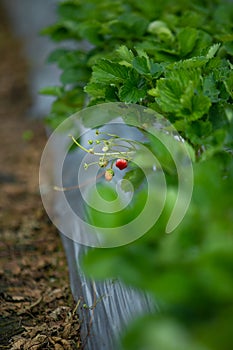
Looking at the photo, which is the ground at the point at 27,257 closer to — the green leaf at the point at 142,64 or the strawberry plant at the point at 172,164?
the strawberry plant at the point at 172,164

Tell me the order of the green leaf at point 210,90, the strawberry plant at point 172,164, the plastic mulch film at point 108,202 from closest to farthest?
the strawberry plant at point 172,164
the plastic mulch film at point 108,202
the green leaf at point 210,90

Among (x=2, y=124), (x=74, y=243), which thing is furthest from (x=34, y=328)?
(x=2, y=124)

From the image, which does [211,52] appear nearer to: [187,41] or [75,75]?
[187,41]

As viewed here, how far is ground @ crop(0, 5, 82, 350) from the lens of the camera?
4.10ft

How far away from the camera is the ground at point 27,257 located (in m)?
1.25

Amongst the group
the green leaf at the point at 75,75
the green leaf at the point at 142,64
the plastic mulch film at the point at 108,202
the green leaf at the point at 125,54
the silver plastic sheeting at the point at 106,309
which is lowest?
the silver plastic sheeting at the point at 106,309

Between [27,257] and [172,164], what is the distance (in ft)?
2.60

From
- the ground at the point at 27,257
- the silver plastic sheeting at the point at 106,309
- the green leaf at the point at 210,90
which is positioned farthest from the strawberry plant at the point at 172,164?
the ground at the point at 27,257

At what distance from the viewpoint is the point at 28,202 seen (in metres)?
2.07

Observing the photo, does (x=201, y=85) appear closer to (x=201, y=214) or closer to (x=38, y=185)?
(x=201, y=214)

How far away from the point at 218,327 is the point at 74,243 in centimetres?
93

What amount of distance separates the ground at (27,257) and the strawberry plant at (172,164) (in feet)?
1.25

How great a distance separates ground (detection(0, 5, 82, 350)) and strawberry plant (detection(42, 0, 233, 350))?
0.38 metres

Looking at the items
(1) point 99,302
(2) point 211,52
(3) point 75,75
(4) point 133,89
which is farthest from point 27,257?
(2) point 211,52
